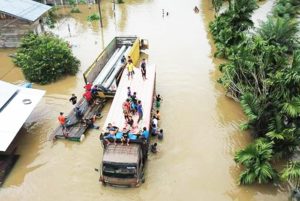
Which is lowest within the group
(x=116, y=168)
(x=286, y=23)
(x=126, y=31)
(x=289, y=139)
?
(x=126, y=31)

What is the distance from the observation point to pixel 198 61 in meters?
27.3

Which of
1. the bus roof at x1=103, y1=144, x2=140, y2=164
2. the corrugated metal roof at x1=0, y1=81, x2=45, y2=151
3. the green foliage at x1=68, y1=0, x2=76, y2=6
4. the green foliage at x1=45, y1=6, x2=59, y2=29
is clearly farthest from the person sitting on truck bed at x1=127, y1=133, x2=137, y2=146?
the green foliage at x1=68, y1=0, x2=76, y2=6

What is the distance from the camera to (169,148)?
56.2ft

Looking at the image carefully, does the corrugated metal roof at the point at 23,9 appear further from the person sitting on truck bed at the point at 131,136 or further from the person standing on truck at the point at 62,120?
the person sitting on truck bed at the point at 131,136

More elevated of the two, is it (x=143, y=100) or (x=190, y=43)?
(x=143, y=100)

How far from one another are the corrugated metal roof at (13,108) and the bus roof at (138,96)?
4615 mm

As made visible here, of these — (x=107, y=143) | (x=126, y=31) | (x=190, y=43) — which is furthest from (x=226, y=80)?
(x=126, y=31)

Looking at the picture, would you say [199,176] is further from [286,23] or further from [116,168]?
[286,23]

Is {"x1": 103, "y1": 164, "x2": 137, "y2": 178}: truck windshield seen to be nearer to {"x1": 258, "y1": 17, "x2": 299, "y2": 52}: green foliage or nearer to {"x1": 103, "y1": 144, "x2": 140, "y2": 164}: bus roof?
{"x1": 103, "y1": 144, "x2": 140, "y2": 164}: bus roof

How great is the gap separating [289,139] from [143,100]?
7.83 m

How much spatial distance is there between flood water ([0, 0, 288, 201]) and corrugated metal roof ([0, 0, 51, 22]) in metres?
3.93

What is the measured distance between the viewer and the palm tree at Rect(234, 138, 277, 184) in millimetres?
13698

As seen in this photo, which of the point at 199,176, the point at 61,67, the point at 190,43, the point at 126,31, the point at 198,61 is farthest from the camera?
the point at 126,31

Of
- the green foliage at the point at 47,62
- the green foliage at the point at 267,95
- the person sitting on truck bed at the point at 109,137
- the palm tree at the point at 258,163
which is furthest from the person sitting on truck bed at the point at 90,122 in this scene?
the palm tree at the point at 258,163
